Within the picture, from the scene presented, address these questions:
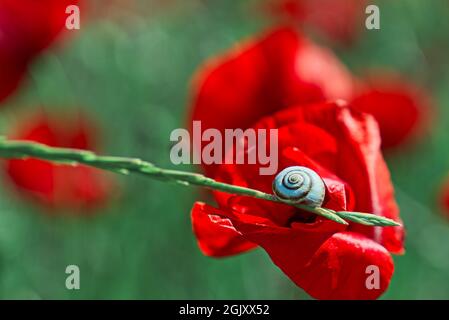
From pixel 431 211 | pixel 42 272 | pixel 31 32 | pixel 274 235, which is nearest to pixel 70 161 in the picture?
pixel 274 235

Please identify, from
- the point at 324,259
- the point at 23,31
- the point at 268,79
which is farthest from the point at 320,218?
the point at 23,31

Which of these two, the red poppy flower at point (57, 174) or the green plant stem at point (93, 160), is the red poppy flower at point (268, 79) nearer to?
the red poppy flower at point (57, 174)

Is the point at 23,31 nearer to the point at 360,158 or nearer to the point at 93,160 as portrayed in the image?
the point at 360,158

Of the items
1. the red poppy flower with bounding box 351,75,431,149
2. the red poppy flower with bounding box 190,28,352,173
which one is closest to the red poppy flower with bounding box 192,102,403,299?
the red poppy flower with bounding box 190,28,352,173

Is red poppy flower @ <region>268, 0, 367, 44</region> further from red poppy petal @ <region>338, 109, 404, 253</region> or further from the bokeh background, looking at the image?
red poppy petal @ <region>338, 109, 404, 253</region>

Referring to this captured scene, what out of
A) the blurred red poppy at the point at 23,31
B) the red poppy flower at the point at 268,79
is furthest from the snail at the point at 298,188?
Result: the blurred red poppy at the point at 23,31
